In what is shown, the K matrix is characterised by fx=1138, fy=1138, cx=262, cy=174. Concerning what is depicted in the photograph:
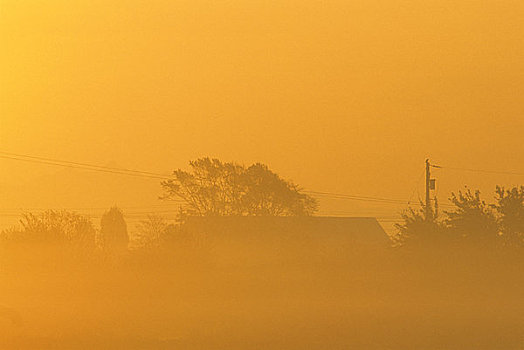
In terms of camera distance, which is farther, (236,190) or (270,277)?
(236,190)

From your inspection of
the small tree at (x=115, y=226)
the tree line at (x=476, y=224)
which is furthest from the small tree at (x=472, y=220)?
the small tree at (x=115, y=226)

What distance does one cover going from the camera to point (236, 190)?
127 m

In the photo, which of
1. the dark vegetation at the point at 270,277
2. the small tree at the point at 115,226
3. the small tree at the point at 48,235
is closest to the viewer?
the dark vegetation at the point at 270,277

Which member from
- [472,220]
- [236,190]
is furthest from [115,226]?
[472,220]

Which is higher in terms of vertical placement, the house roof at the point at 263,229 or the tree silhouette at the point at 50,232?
the house roof at the point at 263,229

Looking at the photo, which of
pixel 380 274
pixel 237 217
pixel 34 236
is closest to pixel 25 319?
pixel 34 236

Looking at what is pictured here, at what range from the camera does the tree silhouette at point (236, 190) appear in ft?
411

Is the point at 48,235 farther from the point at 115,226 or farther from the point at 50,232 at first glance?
the point at 115,226

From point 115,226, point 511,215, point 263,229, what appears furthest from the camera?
point 115,226

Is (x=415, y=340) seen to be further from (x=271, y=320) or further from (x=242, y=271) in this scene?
(x=242, y=271)

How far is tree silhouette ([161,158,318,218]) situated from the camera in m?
125

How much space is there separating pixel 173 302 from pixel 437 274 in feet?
60.3

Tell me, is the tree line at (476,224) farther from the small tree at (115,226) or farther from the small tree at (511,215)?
the small tree at (115,226)

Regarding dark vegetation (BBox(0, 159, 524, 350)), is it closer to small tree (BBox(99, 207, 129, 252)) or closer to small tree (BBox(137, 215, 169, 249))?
small tree (BBox(137, 215, 169, 249))
